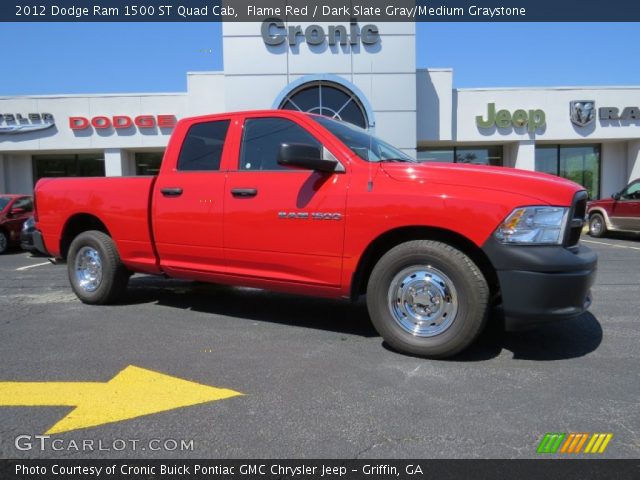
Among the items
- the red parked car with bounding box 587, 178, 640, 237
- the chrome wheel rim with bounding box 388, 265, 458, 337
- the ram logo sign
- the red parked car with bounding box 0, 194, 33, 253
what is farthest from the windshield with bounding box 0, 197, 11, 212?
the ram logo sign

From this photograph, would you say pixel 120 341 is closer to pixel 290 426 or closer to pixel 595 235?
pixel 290 426

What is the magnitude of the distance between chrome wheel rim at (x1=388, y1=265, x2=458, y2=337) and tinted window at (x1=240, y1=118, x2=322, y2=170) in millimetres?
1470

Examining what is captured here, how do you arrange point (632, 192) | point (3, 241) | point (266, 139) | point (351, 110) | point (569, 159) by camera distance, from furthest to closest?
point (569, 159) < point (351, 110) < point (632, 192) < point (3, 241) < point (266, 139)

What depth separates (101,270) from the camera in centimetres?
534

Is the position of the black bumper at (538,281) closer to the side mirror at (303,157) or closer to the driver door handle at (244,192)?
the side mirror at (303,157)

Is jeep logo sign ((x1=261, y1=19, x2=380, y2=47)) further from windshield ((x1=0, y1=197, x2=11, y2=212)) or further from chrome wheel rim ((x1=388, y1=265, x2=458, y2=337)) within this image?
chrome wheel rim ((x1=388, y1=265, x2=458, y2=337))

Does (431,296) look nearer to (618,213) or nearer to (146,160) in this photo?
(618,213)

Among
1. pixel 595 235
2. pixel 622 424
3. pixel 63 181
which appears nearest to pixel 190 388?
pixel 622 424

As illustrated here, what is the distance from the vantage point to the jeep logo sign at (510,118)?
1908 cm

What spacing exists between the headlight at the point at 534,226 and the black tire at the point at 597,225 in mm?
12464

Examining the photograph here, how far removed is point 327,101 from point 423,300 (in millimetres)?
14746

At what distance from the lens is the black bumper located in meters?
3.18

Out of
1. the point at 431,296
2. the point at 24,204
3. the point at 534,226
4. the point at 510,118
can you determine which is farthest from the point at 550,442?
the point at 510,118
